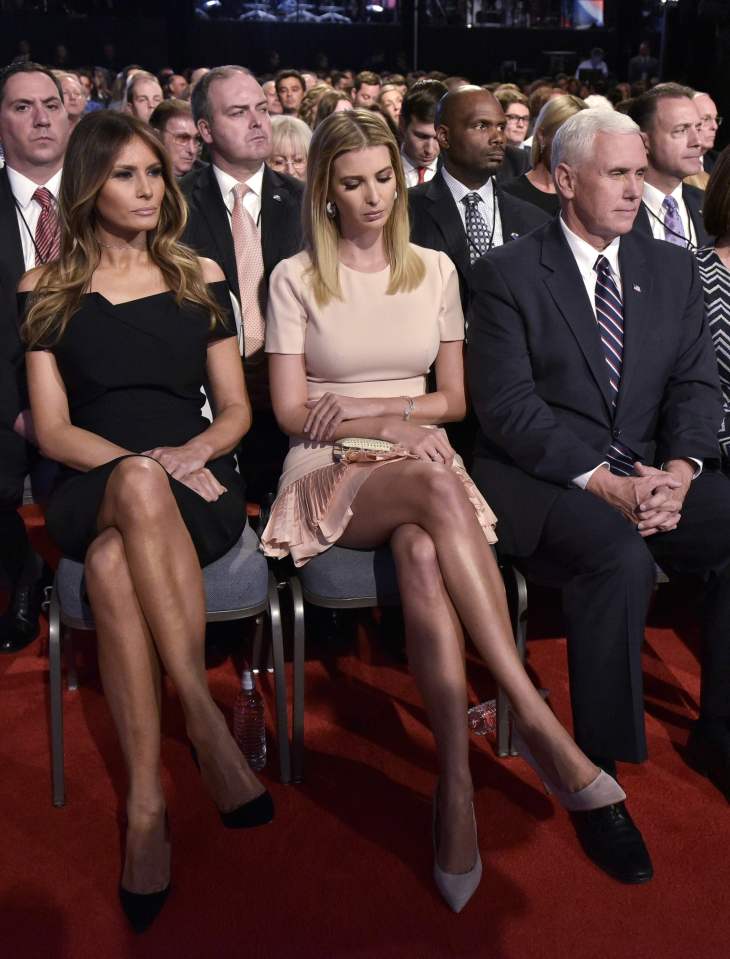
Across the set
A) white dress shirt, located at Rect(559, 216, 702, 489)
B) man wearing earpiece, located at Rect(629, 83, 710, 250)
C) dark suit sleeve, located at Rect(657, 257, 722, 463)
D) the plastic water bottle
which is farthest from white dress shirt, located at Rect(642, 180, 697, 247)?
the plastic water bottle

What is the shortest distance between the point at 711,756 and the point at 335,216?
1835 mm

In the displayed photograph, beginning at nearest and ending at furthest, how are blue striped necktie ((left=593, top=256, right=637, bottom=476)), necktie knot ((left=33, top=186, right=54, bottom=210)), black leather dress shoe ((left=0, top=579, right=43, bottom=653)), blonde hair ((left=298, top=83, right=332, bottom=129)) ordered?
1. blue striped necktie ((left=593, top=256, right=637, bottom=476))
2. black leather dress shoe ((left=0, top=579, right=43, bottom=653))
3. necktie knot ((left=33, top=186, right=54, bottom=210))
4. blonde hair ((left=298, top=83, right=332, bottom=129))

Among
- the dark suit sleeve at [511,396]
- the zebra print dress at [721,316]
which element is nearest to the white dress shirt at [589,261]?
the dark suit sleeve at [511,396]

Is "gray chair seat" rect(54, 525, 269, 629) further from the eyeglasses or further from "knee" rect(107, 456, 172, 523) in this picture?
the eyeglasses

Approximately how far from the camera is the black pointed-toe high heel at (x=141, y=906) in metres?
2.32

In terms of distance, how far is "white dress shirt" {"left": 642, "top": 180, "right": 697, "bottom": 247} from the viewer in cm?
453

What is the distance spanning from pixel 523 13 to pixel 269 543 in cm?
1823

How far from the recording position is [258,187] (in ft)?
12.9

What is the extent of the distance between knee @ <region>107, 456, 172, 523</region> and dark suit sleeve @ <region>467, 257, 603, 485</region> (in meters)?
0.95

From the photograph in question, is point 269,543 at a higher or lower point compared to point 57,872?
higher

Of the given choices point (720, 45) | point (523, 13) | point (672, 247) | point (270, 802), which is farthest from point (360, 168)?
point (523, 13)

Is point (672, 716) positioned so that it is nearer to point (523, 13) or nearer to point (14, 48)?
point (14, 48)

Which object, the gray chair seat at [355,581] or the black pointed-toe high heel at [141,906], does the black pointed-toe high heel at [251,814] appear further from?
the gray chair seat at [355,581]

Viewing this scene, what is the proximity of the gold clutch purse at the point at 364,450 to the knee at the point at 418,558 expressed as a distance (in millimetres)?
317
